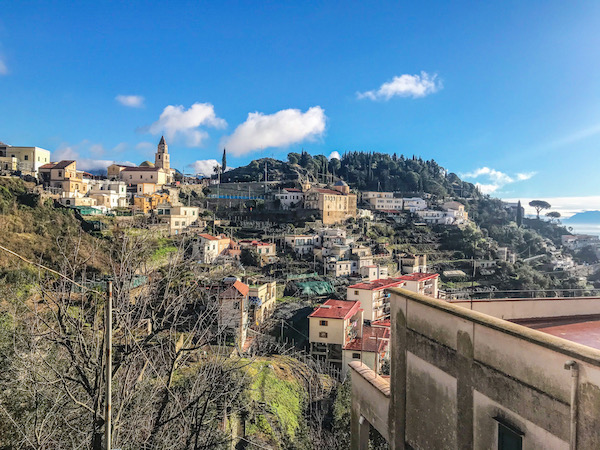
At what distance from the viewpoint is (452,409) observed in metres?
3.27

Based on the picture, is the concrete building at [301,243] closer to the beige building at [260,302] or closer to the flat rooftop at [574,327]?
the beige building at [260,302]

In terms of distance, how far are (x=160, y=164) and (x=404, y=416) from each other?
221 feet

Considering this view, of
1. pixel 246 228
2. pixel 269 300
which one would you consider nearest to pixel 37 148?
pixel 246 228

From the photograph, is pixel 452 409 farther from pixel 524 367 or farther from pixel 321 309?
pixel 321 309

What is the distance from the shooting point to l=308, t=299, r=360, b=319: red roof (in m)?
23.7

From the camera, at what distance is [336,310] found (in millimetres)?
24672

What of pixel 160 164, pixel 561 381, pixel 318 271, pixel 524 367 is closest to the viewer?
pixel 561 381

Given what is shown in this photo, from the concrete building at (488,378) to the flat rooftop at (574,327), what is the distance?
1 cm

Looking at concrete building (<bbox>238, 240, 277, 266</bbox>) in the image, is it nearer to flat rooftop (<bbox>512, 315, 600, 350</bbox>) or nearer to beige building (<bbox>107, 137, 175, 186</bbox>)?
beige building (<bbox>107, 137, 175, 186</bbox>)

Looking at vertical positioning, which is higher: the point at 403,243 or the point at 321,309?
the point at 403,243

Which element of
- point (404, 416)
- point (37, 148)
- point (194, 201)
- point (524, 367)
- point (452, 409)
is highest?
point (37, 148)

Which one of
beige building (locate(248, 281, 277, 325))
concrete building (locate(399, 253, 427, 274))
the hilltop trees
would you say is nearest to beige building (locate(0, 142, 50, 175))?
beige building (locate(248, 281, 277, 325))

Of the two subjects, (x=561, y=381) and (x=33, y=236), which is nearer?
(x=561, y=381)

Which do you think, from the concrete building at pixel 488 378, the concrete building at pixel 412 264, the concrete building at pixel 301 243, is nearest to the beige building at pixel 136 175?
the concrete building at pixel 301 243
